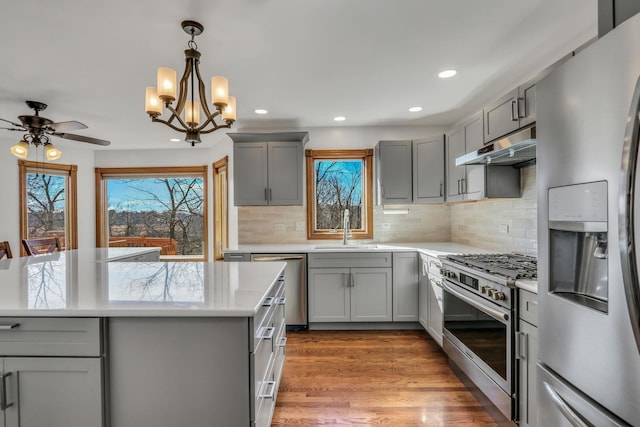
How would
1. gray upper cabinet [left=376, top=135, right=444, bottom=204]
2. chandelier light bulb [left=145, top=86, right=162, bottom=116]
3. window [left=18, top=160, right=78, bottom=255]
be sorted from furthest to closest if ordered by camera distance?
window [left=18, top=160, right=78, bottom=255] → gray upper cabinet [left=376, top=135, right=444, bottom=204] → chandelier light bulb [left=145, top=86, right=162, bottom=116]

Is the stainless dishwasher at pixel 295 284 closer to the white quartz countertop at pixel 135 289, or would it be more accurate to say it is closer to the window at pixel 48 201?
the white quartz countertop at pixel 135 289

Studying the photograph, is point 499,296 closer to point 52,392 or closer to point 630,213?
point 630,213

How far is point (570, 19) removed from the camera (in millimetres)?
1834

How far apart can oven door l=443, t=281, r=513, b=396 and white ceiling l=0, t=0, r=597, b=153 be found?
5.53 feet

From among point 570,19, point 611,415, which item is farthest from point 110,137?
point 611,415

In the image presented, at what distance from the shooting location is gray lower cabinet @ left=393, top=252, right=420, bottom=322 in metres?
3.38

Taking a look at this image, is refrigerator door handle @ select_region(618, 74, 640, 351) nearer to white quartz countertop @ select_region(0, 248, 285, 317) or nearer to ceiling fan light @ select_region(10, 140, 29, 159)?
white quartz countertop @ select_region(0, 248, 285, 317)

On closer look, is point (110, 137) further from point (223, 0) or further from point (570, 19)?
point (570, 19)

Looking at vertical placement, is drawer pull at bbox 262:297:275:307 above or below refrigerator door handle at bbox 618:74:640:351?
below

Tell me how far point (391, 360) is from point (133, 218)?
16.1 feet

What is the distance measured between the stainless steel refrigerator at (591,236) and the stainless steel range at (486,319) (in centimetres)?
62

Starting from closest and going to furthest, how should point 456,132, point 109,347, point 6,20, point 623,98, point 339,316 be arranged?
1. point 623,98
2. point 109,347
3. point 6,20
4. point 456,132
5. point 339,316

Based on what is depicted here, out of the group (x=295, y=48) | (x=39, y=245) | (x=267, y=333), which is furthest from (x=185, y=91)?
(x=39, y=245)

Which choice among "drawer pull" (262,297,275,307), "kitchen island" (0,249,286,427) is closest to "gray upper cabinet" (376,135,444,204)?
"drawer pull" (262,297,275,307)
